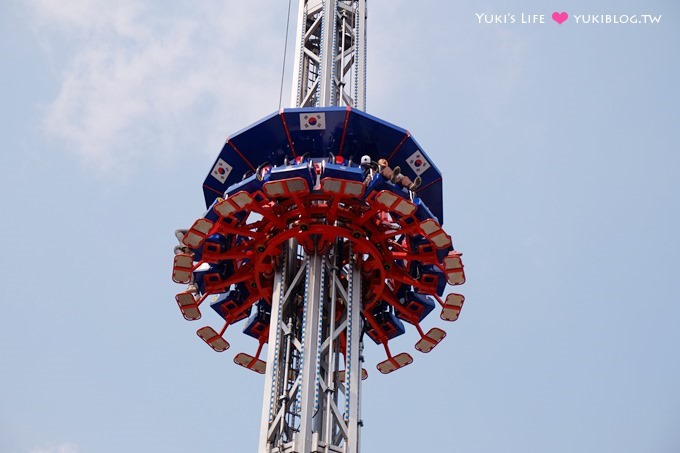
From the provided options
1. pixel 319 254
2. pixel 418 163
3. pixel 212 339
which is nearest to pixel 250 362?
pixel 212 339

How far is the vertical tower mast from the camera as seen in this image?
28.2 meters

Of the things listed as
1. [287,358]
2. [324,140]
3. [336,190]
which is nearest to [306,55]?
[324,140]

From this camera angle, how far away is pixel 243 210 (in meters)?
30.8

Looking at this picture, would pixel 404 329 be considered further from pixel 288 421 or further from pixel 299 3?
pixel 299 3

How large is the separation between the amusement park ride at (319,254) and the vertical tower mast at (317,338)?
0.04 metres

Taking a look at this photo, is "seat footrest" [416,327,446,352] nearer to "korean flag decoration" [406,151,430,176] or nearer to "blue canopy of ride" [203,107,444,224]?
"blue canopy of ride" [203,107,444,224]

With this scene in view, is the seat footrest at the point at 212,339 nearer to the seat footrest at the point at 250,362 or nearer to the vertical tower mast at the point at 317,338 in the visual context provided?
the seat footrest at the point at 250,362

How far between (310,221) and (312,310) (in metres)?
2.85

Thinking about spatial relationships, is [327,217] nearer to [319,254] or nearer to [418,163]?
[319,254]

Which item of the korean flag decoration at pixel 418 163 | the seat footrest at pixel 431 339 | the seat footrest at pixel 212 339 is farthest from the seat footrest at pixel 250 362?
the korean flag decoration at pixel 418 163

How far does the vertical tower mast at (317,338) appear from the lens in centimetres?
2817

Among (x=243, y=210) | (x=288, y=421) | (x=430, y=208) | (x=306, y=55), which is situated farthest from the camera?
(x=306, y=55)

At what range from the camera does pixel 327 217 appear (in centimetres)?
3094

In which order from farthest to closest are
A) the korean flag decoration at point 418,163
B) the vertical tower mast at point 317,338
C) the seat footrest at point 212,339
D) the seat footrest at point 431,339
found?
the seat footrest at point 212,339 < the seat footrest at point 431,339 < the korean flag decoration at point 418,163 < the vertical tower mast at point 317,338
